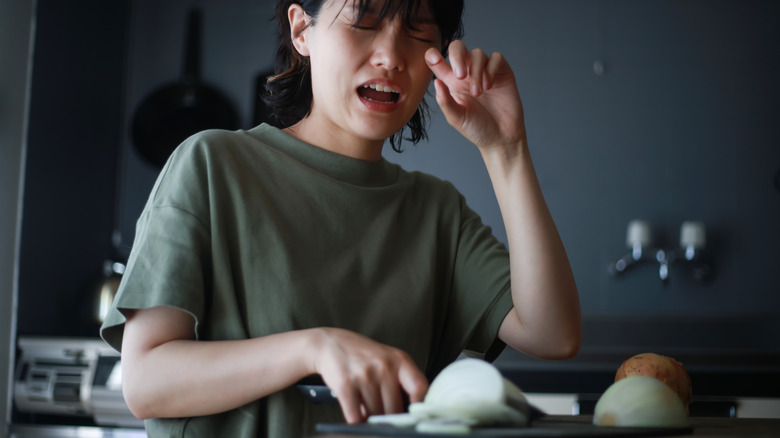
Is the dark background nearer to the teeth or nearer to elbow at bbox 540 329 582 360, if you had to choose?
elbow at bbox 540 329 582 360

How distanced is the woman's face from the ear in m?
0.04

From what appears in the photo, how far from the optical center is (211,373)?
634mm

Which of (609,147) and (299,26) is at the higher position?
(609,147)

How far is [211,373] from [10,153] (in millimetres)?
2200

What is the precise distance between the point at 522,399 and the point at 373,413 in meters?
0.11

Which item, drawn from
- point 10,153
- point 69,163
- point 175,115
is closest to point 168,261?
point 10,153

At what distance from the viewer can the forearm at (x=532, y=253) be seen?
2.65 feet

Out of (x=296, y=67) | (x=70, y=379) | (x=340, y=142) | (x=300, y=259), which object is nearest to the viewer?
(x=300, y=259)

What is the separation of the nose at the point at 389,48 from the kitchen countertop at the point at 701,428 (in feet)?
1.30

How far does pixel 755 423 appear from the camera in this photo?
0.75 metres

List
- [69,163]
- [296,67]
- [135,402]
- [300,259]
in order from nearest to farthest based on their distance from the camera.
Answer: [135,402] < [300,259] < [296,67] < [69,163]

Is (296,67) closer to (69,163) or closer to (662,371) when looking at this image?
(662,371)

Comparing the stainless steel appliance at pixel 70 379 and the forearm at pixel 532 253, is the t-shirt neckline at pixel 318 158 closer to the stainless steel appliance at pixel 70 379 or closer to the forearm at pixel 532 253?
the forearm at pixel 532 253

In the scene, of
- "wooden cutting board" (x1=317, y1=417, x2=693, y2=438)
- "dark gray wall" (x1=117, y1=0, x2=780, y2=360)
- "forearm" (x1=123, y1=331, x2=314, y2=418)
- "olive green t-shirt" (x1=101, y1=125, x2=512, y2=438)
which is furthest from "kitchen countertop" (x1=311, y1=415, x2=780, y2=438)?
"dark gray wall" (x1=117, y1=0, x2=780, y2=360)
